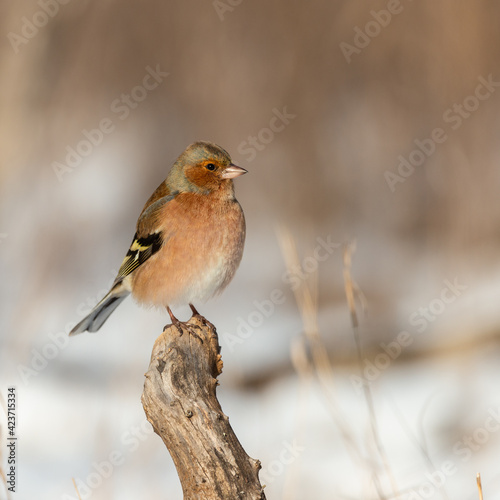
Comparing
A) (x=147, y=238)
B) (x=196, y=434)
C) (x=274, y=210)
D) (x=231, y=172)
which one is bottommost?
(x=196, y=434)

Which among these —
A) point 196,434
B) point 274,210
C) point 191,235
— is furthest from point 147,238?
point 274,210

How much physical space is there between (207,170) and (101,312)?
3.50 ft

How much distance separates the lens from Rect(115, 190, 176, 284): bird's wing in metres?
3.40

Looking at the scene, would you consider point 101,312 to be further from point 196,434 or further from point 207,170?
point 196,434

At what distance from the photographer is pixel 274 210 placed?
6.44 metres

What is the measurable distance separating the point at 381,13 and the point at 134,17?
2500mm

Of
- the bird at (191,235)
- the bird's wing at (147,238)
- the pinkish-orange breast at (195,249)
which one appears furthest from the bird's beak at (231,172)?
the bird's wing at (147,238)

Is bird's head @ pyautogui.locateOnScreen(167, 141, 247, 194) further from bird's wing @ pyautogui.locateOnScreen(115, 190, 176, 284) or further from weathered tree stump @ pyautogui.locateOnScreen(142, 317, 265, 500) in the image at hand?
weathered tree stump @ pyautogui.locateOnScreen(142, 317, 265, 500)

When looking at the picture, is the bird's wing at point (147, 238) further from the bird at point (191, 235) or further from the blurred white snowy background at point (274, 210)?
the blurred white snowy background at point (274, 210)

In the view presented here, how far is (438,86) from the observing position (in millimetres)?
Result: 6793

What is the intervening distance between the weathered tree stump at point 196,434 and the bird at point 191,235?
3.58 ft

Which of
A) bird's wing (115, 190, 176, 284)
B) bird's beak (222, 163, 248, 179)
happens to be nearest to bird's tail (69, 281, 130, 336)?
bird's wing (115, 190, 176, 284)

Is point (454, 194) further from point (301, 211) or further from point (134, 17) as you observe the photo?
point (134, 17)

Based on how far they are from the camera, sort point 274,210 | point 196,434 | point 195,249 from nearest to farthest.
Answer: point 196,434 < point 195,249 < point 274,210
